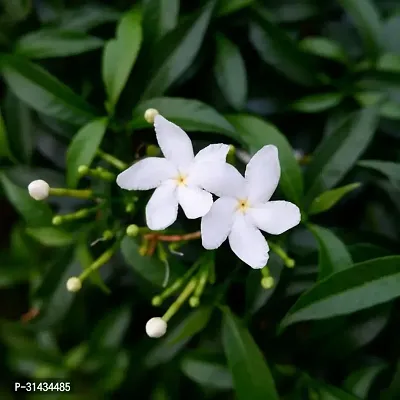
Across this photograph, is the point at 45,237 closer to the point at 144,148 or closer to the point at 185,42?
the point at 144,148

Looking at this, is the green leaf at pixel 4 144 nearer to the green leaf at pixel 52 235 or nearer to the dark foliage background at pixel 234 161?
the dark foliage background at pixel 234 161

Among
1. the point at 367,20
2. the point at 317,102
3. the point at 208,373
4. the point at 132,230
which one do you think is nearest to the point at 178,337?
the point at 208,373

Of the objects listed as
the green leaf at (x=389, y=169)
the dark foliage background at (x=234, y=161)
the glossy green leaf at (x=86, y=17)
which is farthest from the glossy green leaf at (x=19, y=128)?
the green leaf at (x=389, y=169)

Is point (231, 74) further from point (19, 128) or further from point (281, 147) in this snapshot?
point (19, 128)

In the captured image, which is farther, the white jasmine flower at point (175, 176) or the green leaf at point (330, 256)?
the green leaf at point (330, 256)

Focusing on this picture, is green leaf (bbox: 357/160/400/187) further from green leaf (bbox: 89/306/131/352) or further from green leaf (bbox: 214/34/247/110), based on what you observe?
green leaf (bbox: 89/306/131/352)

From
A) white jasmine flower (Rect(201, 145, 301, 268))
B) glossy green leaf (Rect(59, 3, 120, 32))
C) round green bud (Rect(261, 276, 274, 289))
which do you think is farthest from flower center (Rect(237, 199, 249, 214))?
glossy green leaf (Rect(59, 3, 120, 32))
